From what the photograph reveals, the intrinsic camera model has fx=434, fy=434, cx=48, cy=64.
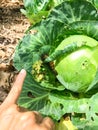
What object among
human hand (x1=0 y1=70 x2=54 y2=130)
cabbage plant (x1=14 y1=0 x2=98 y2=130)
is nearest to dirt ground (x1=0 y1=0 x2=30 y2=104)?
cabbage plant (x1=14 y1=0 x2=98 y2=130)

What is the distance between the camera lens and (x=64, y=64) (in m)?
2.12

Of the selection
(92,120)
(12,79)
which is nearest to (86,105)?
(92,120)

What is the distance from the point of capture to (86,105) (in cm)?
214

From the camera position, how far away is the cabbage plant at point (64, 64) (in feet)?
6.81

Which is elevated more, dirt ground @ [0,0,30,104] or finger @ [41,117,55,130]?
finger @ [41,117,55,130]

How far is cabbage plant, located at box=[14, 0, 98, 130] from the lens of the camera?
207 cm

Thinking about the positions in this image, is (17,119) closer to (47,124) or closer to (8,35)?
(47,124)

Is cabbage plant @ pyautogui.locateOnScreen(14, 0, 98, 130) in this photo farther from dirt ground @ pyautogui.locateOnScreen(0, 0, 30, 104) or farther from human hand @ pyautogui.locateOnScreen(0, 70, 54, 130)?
dirt ground @ pyautogui.locateOnScreen(0, 0, 30, 104)

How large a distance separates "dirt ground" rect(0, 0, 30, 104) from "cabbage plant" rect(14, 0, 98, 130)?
1.83ft

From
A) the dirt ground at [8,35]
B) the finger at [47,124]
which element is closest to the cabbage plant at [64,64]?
the finger at [47,124]

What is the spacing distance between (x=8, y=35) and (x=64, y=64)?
1188 mm

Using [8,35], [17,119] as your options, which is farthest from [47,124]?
[8,35]

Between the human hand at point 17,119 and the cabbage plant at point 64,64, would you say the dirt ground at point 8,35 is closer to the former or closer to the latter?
the cabbage plant at point 64,64

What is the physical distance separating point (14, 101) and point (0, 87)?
1.17m
